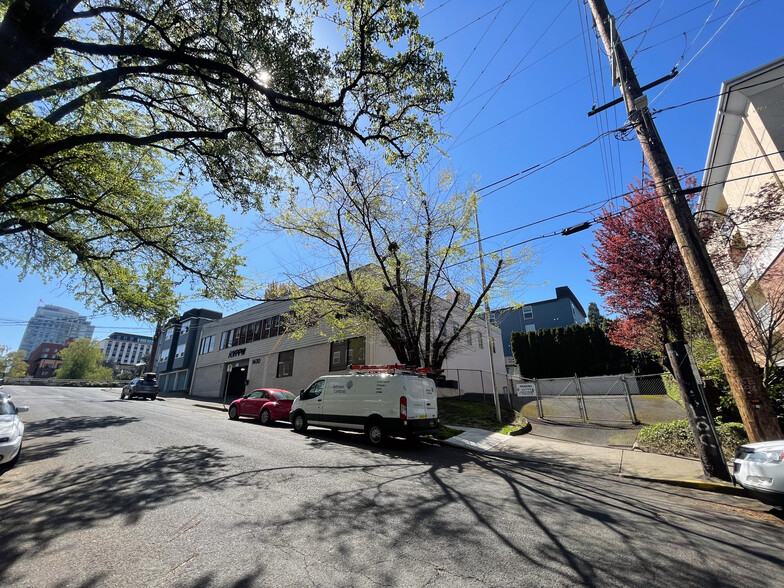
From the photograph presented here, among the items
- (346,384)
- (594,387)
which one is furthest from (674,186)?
(594,387)

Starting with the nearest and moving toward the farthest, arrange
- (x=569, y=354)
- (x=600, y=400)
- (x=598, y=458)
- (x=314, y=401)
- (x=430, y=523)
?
(x=430, y=523), (x=598, y=458), (x=314, y=401), (x=600, y=400), (x=569, y=354)

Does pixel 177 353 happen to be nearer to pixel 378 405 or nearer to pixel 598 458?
pixel 378 405

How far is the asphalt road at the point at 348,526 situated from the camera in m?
3.13

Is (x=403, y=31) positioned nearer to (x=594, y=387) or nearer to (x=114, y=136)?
(x=114, y=136)

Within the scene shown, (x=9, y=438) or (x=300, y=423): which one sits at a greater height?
(x=9, y=438)

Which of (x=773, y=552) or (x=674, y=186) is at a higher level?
(x=674, y=186)

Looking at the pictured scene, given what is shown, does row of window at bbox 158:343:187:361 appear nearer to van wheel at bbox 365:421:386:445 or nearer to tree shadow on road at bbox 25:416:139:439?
tree shadow on road at bbox 25:416:139:439

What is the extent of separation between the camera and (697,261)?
6949 mm

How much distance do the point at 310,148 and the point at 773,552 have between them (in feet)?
34.1

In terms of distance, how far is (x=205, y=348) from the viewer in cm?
3466

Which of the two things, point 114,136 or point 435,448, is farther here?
point 435,448

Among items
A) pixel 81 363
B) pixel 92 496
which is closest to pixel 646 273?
pixel 92 496

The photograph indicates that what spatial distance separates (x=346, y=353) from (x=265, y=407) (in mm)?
7295

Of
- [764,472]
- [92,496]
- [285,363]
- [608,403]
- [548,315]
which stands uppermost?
[548,315]
